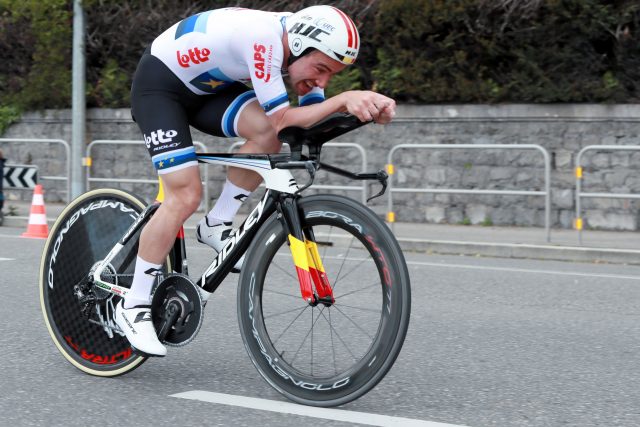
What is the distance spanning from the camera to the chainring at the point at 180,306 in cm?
478

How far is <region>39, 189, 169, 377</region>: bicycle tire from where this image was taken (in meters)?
5.13

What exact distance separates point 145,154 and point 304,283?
12427 millimetres

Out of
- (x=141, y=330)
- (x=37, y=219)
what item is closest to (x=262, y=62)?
(x=141, y=330)

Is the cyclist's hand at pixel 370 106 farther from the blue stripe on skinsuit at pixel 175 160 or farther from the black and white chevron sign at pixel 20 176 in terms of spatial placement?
the black and white chevron sign at pixel 20 176

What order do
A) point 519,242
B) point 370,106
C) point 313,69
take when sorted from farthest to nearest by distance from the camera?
point 519,242 → point 313,69 → point 370,106

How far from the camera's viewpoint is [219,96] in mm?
4887

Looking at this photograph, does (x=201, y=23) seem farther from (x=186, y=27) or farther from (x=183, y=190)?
(x=183, y=190)

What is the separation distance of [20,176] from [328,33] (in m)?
11.5

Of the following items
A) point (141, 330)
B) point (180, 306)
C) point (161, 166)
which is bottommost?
point (141, 330)

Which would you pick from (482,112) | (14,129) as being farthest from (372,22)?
(14,129)

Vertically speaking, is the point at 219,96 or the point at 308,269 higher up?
the point at 219,96

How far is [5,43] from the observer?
1827cm

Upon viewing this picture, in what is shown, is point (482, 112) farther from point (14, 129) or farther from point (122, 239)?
point (122, 239)

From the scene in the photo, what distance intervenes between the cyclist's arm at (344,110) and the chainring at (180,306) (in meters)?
0.85
